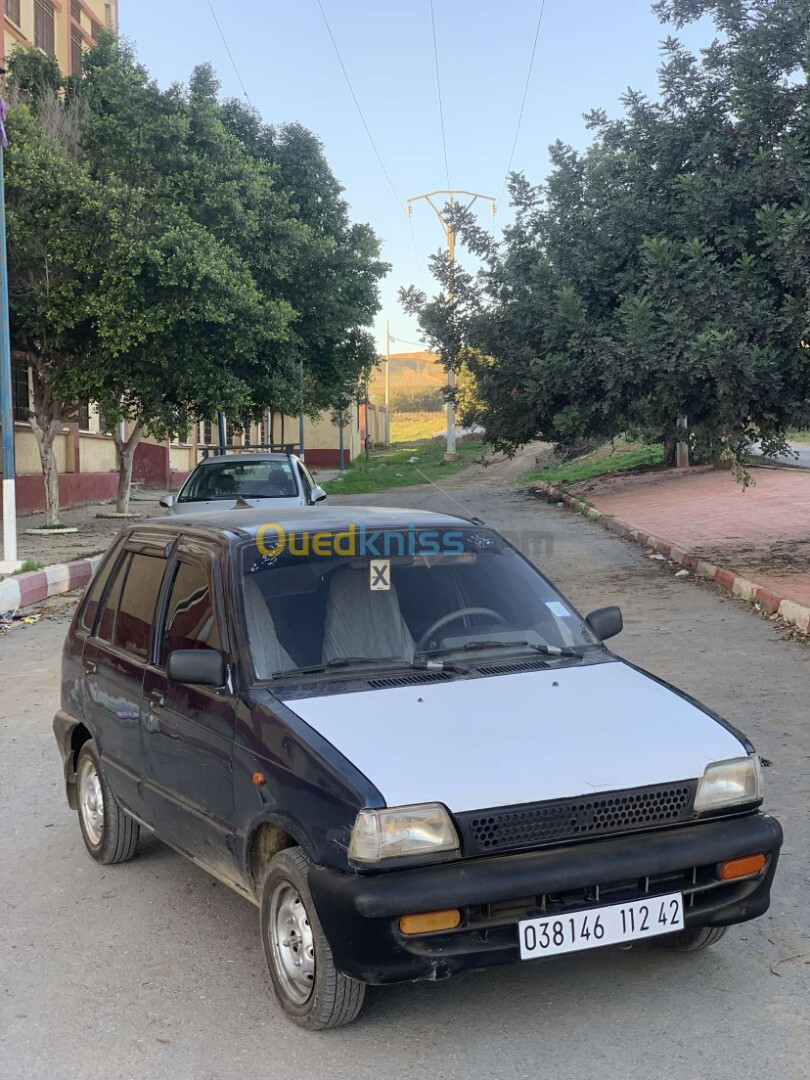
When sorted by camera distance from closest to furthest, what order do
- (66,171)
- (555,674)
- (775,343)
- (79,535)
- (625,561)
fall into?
(555,674), (775,343), (625,561), (66,171), (79,535)

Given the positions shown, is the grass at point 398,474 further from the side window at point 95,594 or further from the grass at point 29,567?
the side window at point 95,594

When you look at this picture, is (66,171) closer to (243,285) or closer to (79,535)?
(243,285)

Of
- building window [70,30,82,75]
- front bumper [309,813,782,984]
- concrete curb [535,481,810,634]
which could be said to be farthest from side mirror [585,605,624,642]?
building window [70,30,82,75]

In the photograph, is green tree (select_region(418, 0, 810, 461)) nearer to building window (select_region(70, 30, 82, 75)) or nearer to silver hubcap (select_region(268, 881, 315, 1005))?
silver hubcap (select_region(268, 881, 315, 1005))

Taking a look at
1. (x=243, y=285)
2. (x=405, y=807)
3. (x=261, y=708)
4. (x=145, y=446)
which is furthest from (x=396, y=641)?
(x=145, y=446)

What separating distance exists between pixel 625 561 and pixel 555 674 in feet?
41.6

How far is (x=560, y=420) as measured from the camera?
13930 mm

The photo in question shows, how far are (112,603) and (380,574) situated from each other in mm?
1481

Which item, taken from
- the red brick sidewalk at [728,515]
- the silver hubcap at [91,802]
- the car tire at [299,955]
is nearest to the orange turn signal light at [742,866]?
the car tire at [299,955]

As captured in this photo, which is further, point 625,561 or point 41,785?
point 625,561

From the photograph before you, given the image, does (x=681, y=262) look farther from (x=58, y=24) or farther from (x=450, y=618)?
(x=58, y=24)

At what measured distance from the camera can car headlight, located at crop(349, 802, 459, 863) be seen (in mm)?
3285

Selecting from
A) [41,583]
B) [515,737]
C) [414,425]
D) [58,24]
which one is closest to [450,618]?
[515,737]

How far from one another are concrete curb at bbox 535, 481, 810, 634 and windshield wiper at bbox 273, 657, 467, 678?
717cm
